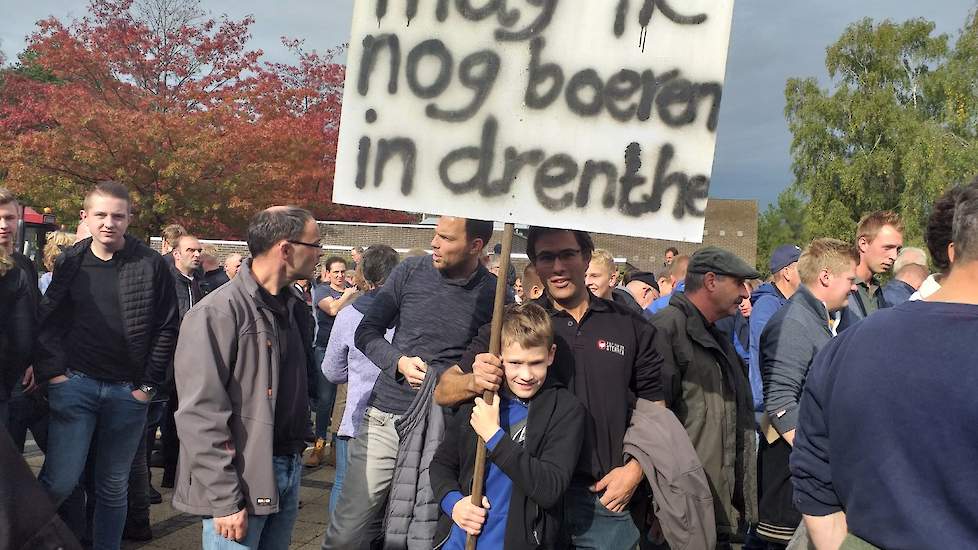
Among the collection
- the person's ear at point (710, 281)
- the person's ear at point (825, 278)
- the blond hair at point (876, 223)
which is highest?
the blond hair at point (876, 223)

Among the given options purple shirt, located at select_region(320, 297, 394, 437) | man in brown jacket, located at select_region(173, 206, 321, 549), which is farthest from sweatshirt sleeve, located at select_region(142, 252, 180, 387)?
man in brown jacket, located at select_region(173, 206, 321, 549)

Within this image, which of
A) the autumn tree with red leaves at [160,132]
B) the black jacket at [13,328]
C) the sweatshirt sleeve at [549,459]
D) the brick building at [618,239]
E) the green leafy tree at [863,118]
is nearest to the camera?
the sweatshirt sleeve at [549,459]

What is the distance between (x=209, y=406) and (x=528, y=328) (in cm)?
114

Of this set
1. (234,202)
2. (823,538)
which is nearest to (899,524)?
(823,538)

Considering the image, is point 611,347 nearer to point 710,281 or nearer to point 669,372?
point 669,372

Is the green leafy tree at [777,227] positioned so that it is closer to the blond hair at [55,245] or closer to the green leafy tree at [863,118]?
the green leafy tree at [863,118]

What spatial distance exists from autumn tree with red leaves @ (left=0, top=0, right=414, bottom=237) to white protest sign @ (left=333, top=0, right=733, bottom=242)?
65.7 ft

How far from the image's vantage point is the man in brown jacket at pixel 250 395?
9.29 feet

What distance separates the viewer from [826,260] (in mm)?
4281

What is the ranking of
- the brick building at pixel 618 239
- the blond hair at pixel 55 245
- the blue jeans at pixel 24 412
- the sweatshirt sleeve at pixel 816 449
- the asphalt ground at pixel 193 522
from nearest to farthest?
the sweatshirt sleeve at pixel 816 449 → the blue jeans at pixel 24 412 → the asphalt ground at pixel 193 522 → the blond hair at pixel 55 245 → the brick building at pixel 618 239

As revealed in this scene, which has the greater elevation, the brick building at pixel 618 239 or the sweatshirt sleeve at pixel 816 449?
the brick building at pixel 618 239

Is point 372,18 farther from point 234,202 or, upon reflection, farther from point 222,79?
point 222,79

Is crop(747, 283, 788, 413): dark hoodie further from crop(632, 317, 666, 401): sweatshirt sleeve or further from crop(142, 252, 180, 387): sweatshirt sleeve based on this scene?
crop(142, 252, 180, 387): sweatshirt sleeve

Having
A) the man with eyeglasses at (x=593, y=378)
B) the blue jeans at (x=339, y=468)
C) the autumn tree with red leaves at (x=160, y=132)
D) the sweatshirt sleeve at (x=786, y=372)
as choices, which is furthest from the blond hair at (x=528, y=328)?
the autumn tree with red leaves at (x=160, y=132)
